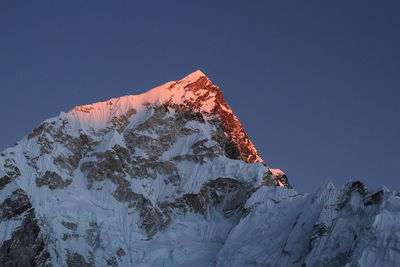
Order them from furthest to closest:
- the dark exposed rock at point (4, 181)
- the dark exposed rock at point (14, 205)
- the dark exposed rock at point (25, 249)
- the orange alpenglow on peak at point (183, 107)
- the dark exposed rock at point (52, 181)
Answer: the orange alpenglow on peak at point (183, 107), the dark exposed rock at point (52, 181), the dark exposed rock at point (4, 181), the dark exposed rock at point (14, 205), the dark exposed rock at point (25, 249)

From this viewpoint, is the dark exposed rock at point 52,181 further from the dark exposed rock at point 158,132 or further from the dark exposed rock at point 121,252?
the dark exposed rock at point 121,252

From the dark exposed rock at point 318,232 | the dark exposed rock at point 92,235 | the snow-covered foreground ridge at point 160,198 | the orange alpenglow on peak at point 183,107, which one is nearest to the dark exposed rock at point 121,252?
the snow-covered foreground ridge at point 160,198

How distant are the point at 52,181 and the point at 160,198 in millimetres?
17969

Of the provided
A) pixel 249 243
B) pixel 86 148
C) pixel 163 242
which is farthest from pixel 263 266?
pixel 86 148

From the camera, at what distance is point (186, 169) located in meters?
173

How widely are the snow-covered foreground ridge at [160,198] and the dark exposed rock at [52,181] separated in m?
0.20

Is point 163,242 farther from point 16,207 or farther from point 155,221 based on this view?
point 16,207

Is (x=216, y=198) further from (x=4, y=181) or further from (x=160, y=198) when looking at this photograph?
(x=4, y=181)

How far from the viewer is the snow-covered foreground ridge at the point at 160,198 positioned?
140625 mm

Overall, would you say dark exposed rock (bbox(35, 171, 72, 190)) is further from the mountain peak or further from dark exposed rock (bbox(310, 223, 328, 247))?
dark exposed rock (bbox(310, 223, 328, 247))

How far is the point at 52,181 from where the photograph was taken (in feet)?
537

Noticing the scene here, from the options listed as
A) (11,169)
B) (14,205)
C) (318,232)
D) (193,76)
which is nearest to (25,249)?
(14,205)

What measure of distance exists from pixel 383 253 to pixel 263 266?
91.0 feet

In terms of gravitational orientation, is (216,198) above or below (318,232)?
above
